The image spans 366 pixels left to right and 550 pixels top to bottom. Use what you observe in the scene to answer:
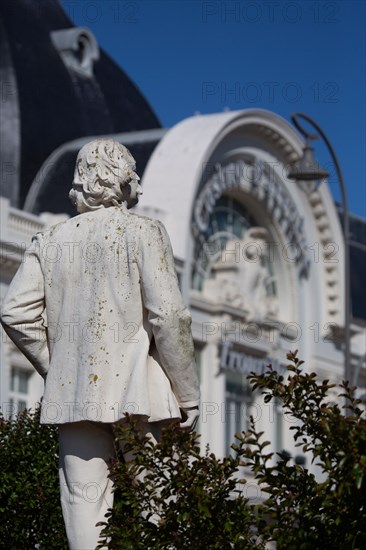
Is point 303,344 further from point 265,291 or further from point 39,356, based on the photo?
point 39,356

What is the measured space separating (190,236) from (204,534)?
34.5m

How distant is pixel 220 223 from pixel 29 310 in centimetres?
3721

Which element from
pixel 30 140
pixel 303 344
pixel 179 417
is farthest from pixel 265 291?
pixel 179 417

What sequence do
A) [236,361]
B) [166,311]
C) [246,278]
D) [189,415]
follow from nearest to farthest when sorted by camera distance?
[166,311] < [189,415] < [236,361] < [246,278]

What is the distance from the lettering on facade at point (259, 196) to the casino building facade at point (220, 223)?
0.15ft

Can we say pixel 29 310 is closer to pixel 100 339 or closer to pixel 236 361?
pixel 100 339

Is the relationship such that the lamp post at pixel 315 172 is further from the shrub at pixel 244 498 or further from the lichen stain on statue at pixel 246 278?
the shrub at pixel 244 498

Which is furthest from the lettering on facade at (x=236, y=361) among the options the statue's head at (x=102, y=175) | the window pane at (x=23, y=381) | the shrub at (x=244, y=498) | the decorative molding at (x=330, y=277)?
the shrub at (x=244, y=498)

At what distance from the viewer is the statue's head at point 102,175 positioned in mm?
8445

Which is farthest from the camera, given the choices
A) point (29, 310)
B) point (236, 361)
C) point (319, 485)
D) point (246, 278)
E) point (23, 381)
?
point (246, 278)

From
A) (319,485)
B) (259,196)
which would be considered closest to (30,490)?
(319,485)

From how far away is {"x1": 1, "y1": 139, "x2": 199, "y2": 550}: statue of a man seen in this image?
8.02 m

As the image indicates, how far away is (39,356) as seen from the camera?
8.45 m

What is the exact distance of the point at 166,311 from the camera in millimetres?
8078
